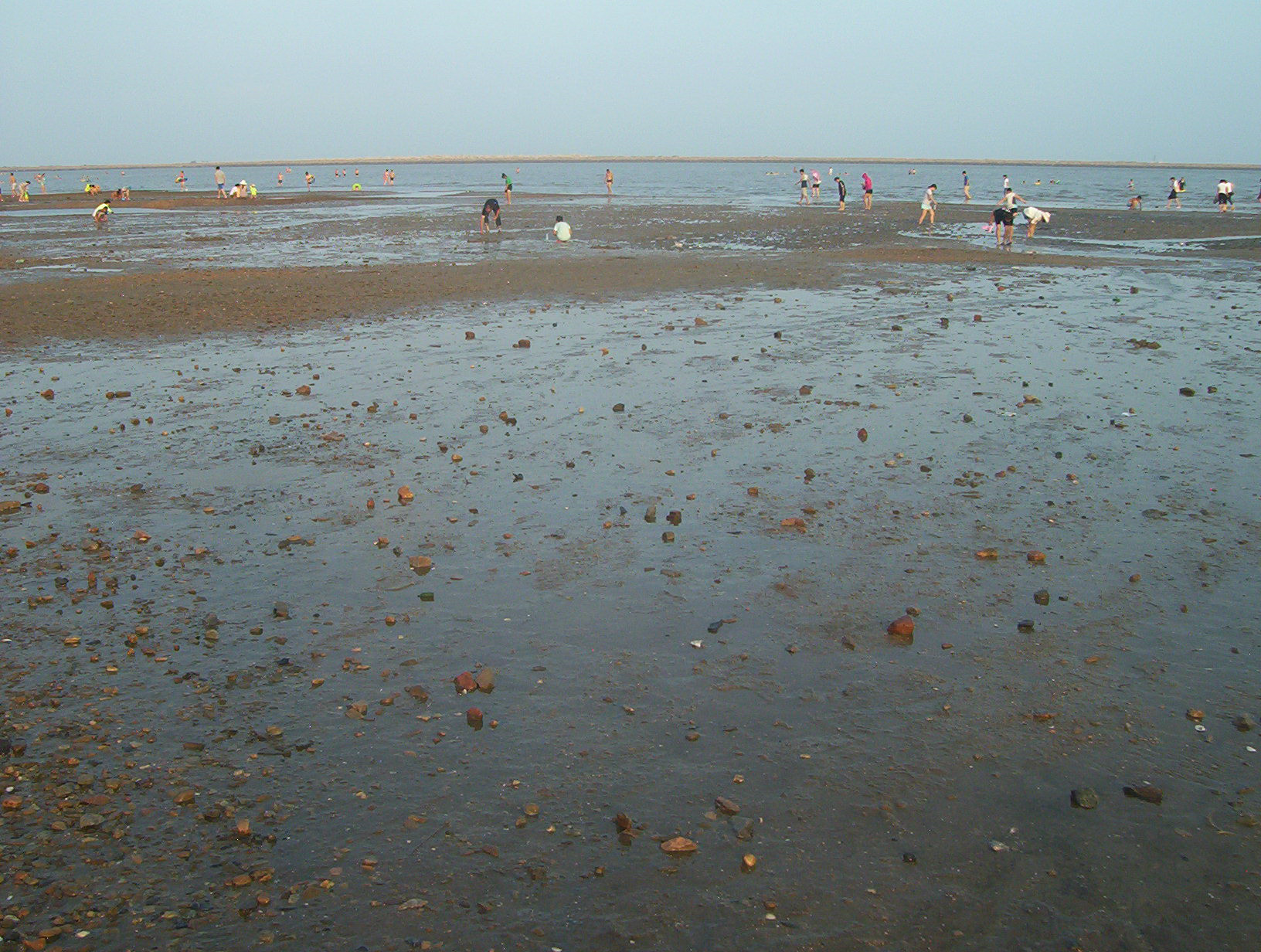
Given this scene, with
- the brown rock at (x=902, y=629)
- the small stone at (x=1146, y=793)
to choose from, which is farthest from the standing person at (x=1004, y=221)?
the small stone at (x=1146, y=793)

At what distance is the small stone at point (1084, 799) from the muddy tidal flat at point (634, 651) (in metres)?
0.04

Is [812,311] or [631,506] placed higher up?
[812,311]

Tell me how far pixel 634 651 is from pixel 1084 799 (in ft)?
10.5

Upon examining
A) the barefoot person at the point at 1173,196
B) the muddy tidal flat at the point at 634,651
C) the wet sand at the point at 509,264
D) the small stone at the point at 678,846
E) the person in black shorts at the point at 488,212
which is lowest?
the small stone at the point at 678,846

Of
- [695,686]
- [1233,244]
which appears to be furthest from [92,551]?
[1233,244]

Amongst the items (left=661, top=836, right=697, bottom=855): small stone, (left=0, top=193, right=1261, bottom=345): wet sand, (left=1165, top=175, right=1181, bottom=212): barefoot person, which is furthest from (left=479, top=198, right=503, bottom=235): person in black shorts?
(left=1165, top=175, right=1181, bottom=212): barefoot person

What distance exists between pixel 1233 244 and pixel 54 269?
42.1 m

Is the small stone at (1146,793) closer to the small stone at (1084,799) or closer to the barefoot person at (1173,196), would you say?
the small stone at (1084,799)

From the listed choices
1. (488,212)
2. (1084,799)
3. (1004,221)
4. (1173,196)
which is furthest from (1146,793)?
(1173,196)

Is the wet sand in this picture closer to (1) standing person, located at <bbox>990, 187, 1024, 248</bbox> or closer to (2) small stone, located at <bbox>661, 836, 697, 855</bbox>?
(1) standing person, located at <bbox>990, 187, 1024, 248</bbox>

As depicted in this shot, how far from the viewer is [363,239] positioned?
138 feet

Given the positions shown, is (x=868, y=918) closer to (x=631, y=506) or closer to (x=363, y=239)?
(x=631, y=506)

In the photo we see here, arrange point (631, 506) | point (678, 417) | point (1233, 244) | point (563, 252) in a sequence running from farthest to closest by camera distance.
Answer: point (1233, 244), point (563, 252), point (678, 417), point (631, 506)

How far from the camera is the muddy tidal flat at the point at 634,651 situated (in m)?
4.98
